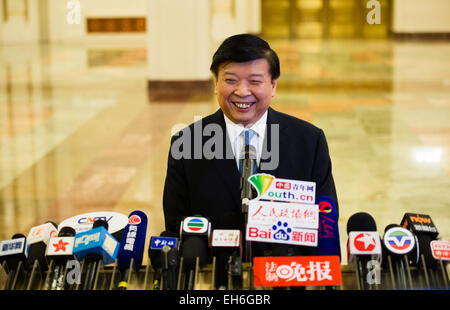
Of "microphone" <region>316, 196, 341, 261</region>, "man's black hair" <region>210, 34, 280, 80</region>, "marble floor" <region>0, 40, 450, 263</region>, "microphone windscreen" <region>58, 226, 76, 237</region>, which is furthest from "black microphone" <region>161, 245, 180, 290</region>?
"marble floor" <region>0, 40, 450, 263</region>

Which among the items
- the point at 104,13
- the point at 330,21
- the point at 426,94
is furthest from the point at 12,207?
the point at 330,21

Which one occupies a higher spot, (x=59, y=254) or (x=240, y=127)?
(x=240, y=127)

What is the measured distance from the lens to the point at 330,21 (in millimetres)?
25750

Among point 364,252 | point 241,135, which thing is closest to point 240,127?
point 241,135

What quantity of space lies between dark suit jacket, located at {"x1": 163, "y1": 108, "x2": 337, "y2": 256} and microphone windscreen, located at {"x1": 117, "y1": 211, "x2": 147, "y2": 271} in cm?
42

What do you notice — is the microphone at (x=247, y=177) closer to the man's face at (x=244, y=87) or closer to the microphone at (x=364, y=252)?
the man's face at (x=244, y=87)

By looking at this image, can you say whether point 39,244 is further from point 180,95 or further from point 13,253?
point 180,95

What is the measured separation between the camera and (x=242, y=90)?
2711 mm

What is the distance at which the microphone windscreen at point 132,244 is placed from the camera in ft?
8.08

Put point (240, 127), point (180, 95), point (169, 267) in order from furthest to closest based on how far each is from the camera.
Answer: point (180, 95), point (240, 127), point (169, 267)

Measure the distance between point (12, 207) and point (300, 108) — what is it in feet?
19.4

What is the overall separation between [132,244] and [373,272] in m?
0.83

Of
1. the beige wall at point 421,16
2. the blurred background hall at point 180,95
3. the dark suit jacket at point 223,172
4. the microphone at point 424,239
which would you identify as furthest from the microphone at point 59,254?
the beige wall at point 421,16

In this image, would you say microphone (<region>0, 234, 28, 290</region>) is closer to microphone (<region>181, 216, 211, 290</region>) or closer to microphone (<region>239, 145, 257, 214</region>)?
microphone (<region>181, 216, 211, 290</region>)
